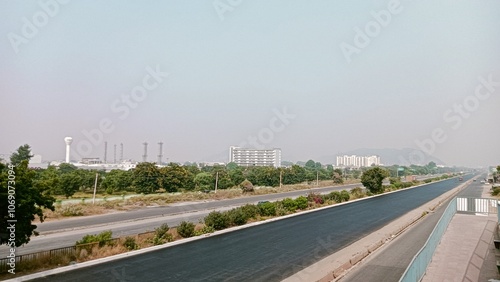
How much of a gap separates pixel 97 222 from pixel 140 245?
11.1 meters

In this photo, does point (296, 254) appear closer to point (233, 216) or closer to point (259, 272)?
point (259, 272)

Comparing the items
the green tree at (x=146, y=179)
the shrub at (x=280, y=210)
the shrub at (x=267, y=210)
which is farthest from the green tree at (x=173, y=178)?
the shrub at (x=267, y=210)

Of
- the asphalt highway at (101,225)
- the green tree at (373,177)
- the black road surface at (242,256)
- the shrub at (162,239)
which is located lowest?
the asphalt highway at (101,225)

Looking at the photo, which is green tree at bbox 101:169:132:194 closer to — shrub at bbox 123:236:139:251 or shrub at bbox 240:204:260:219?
shrub at bbox 240:204:260:219

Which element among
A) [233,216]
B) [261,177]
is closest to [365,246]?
[233,216]

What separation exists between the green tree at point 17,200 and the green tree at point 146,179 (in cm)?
4550

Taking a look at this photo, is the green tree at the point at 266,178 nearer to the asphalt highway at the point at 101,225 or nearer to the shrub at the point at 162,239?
the asphalt highway at the point at 101,225

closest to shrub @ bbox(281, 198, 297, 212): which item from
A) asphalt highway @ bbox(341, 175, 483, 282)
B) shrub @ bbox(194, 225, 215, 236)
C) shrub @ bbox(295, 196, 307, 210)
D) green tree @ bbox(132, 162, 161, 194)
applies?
shrub @ bbox(295, 196, 307, 210)

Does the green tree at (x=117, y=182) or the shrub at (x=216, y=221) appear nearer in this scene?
the shrub at (x=216, y=221)

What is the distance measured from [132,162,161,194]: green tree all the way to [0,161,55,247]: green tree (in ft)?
149

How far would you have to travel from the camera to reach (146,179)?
57.9 m

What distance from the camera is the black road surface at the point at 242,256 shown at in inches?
551

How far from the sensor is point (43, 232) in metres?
23.1

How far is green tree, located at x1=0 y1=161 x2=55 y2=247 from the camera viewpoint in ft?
39.8
